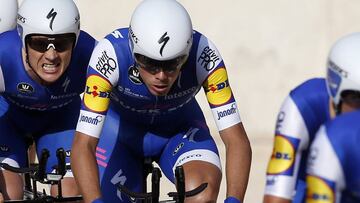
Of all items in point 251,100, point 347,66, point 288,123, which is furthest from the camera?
point 251,100

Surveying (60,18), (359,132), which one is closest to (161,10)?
(60,18)

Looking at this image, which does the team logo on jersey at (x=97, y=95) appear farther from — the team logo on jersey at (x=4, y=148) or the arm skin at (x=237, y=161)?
the team logo on jersey at (x=4, y=148)

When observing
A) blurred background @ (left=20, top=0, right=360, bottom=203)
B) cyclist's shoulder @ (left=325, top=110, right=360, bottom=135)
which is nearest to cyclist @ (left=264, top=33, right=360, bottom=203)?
cyclist's shoulder @ (left=325, top=110, right=360, bottom=135)

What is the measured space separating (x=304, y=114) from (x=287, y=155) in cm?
23

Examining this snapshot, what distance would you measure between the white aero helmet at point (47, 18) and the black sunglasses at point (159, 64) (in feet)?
2.70

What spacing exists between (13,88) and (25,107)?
10.2 inches

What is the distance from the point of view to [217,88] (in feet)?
23.9

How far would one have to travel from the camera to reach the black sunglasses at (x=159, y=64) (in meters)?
6.94

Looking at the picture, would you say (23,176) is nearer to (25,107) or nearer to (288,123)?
(25,107)

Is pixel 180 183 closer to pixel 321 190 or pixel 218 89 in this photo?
pixel 218 89

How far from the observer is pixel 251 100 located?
40.2 ft

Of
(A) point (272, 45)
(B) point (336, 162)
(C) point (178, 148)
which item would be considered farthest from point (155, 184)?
(A) point (272, 45)

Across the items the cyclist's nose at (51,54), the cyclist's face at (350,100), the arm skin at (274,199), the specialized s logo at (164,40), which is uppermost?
the specialized s logo at (164,40)

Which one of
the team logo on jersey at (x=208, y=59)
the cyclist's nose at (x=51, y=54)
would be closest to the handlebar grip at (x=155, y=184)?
the team logo on jersey at (x=208, y=59)
